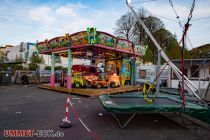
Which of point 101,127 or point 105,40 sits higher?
point 105,40

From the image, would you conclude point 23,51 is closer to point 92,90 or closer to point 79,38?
point 79,38

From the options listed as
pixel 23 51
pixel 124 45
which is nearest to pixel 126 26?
pixel 124 45

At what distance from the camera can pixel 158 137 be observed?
5422 mm

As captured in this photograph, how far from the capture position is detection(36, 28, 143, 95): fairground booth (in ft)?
42.1

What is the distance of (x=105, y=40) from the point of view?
1324 cm

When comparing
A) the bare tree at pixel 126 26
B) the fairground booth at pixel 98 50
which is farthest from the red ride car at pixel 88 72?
the bare tree at pixel 126 26

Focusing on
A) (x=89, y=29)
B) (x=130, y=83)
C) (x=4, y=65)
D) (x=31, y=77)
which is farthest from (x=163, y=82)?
(x=4, y=65)

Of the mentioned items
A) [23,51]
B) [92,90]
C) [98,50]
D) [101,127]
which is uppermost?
[23,51]

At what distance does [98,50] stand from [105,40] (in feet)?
7.96

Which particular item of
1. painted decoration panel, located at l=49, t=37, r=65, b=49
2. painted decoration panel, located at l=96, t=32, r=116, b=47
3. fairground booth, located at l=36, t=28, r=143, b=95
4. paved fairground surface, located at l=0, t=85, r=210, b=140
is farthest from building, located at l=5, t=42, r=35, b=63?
paved fairground surface, located at l=0, t=85, r=210, b=140

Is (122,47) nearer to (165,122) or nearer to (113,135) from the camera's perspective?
(165,122)

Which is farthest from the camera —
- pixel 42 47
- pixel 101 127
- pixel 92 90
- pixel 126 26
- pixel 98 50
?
pixel 126 26

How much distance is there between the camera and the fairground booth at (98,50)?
12.8m

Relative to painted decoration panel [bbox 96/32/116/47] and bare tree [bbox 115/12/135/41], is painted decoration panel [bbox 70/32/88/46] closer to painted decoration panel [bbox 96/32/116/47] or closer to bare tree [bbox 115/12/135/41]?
painted decoration panel [bbox 96/32/116/47]
